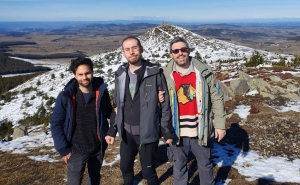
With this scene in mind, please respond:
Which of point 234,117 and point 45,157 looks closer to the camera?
point 45,157

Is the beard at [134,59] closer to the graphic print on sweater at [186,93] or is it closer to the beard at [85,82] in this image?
the beard at [85,82]

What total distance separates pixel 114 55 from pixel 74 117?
1501 inches

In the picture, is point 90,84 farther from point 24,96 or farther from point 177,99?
point 24,96

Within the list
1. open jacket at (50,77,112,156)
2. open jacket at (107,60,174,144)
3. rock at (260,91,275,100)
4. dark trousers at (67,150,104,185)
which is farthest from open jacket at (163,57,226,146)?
rock at (260,91,275,100)

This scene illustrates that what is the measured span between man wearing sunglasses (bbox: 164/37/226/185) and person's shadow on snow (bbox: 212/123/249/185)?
7.67 ft

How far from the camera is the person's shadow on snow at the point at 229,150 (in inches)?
259

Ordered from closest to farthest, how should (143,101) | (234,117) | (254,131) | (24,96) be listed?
(143,101)
(254,131)
(234,117)
(24,96)

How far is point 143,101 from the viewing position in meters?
3.99

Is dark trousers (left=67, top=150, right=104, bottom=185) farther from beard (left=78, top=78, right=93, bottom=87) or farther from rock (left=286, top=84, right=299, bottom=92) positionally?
rock (left=286, top=84, right=299, bottom=92)

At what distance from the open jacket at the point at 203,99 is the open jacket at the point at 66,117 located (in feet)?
3.94

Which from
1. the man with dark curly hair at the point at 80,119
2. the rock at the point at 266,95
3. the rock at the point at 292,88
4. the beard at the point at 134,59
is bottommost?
the rock at the point at 266,95

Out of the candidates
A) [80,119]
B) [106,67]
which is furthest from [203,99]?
[106,67]

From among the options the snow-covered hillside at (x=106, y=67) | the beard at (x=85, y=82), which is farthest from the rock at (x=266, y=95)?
the snow-covered hillside at (x=106, y=67)

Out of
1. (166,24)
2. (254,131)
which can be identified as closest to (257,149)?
(254,131)
